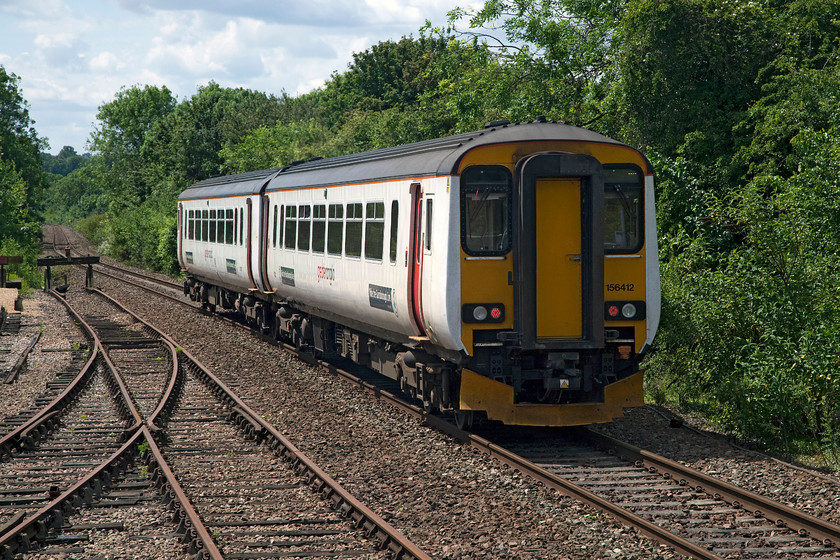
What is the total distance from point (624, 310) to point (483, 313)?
1.59 meters

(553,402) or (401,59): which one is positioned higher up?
(401,59)

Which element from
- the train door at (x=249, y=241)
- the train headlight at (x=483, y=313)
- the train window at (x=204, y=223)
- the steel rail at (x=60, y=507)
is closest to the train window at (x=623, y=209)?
the train headlight at (x=483, y=313)

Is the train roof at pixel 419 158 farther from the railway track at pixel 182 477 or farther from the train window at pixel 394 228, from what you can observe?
the railway track at pixel 182 477

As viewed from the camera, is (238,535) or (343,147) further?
(343,147)

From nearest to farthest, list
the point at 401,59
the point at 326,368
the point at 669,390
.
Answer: the point at 669,390, the point at 326,368, the point at 401,59

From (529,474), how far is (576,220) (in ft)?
9.02

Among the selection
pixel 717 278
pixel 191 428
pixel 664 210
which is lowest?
pixel 191 428

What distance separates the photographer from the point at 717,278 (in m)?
11.9

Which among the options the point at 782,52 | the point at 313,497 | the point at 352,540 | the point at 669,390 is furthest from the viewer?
the point at 782,52

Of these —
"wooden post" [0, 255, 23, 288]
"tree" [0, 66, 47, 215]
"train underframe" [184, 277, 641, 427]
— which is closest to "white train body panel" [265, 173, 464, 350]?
"train underframe" [184, 277, 641, 427]

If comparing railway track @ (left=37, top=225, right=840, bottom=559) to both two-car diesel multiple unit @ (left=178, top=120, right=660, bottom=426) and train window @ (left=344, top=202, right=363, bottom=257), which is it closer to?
two-car diesel multiple unit @ (left=178, top=120, right=660, bottom=426)

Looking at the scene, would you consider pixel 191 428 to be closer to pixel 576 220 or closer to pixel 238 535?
pixel 238 535

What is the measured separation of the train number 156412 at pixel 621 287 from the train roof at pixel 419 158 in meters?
1.53

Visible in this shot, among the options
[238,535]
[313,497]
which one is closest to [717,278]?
[313,497]
